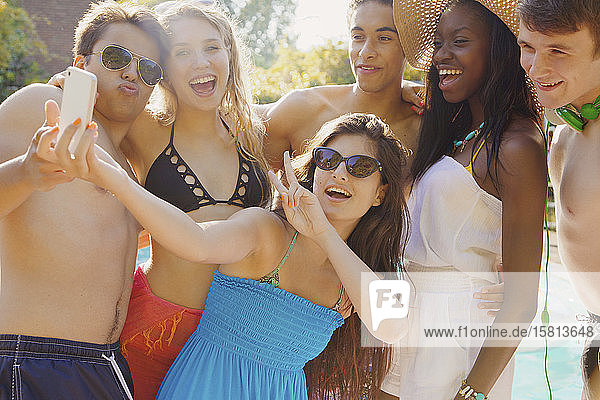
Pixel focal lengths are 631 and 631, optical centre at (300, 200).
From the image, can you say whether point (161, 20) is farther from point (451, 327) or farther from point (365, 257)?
point (451, 327)

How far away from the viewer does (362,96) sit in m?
3.88

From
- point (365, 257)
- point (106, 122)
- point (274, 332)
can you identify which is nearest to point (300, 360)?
point (274, 332)

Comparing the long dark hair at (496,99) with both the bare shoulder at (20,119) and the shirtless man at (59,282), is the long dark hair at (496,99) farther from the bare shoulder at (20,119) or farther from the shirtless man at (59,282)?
the bare shoulder at (20,119)

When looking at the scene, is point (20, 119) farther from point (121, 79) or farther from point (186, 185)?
point (186, 185)

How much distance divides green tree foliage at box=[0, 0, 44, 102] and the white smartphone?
45.4ft

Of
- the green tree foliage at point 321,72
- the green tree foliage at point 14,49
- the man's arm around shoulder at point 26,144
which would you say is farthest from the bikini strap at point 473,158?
the green tree foliage at point 14,49

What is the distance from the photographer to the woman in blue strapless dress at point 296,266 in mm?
2514

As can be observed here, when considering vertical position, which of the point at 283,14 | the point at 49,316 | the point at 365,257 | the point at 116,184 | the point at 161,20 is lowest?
the point at 49,316

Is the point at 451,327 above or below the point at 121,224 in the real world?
below

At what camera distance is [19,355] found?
235cm

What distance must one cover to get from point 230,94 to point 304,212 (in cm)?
107

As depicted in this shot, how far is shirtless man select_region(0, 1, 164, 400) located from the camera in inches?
93.4

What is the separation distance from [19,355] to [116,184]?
85cm

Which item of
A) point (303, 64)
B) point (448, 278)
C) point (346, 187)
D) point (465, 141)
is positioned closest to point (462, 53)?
point (465, 141)
